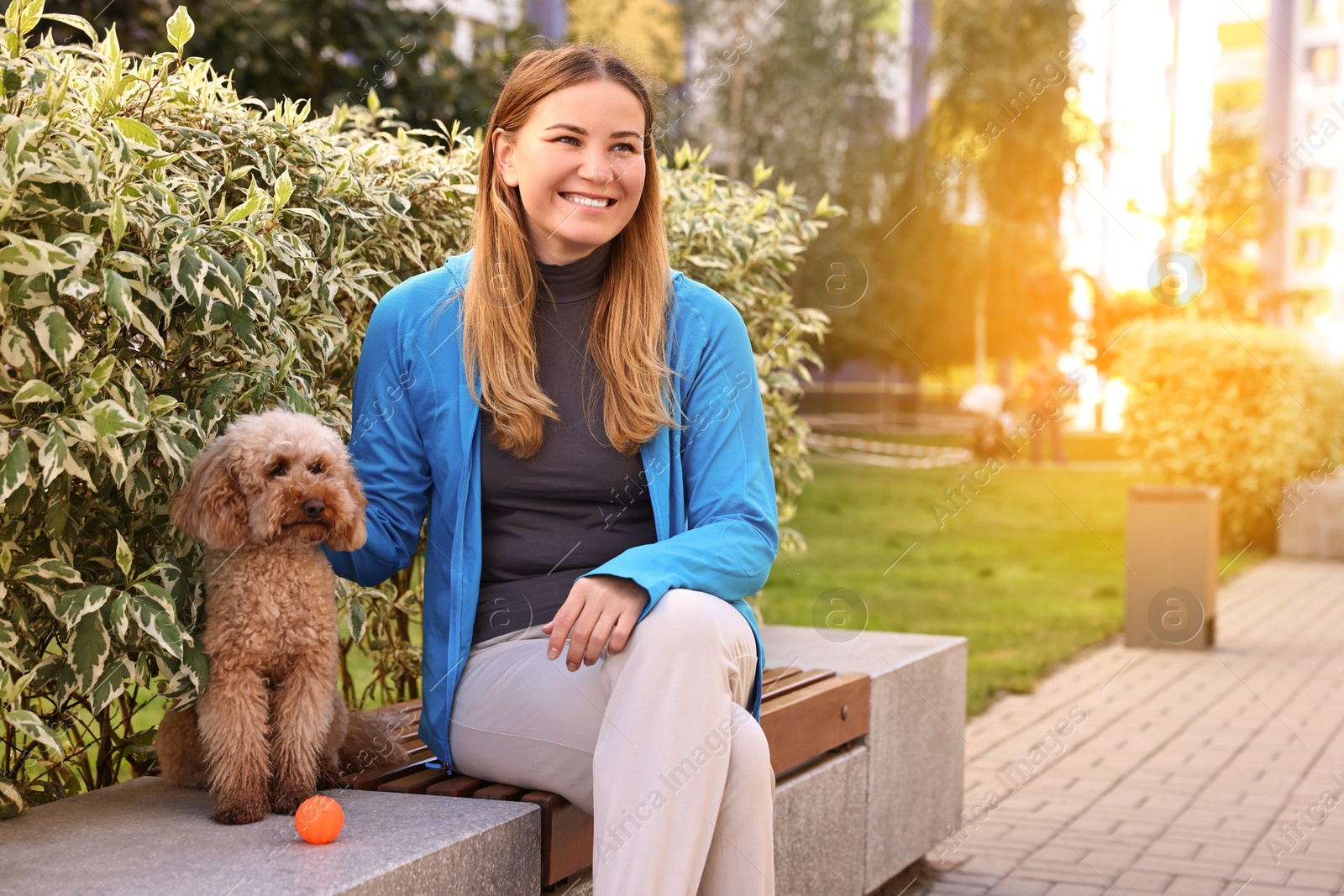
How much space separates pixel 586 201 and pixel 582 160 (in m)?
0.09

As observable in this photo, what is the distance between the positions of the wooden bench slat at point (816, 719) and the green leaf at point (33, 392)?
1869 millimetres

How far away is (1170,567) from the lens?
28.8ft

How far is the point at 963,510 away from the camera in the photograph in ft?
55.5

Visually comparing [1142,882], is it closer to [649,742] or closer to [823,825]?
[823,825]

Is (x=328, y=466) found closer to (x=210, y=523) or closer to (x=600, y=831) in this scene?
(x=210, y=523)

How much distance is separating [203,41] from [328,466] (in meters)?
9.83

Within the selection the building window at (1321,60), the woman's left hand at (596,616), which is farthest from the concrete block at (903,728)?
the building window at (1321,60)

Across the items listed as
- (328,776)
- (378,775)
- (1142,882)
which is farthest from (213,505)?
(1142,882)

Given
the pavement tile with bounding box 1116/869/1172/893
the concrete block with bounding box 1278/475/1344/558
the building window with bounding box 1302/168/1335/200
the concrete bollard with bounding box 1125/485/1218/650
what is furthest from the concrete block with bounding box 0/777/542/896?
the building window with bounding box 1302/168/1335/200

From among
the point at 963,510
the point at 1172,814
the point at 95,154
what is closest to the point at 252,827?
the point at 95,154

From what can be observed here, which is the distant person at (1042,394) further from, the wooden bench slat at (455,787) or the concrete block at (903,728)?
the wooden bench slat at (455,787)

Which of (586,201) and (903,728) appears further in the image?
(903,728)

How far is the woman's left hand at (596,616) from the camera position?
2.39m

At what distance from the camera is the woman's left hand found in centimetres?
239
